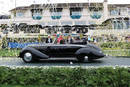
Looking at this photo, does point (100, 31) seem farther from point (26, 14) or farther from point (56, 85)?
point (26, 14)

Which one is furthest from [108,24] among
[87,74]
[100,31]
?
[87,74]

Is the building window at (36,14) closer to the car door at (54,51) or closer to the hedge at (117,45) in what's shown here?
the hedge at (117,45)

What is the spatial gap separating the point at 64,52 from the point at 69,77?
4.50 m

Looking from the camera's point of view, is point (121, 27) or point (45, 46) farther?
point (121, 27)

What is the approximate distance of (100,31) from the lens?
20531 millimetres

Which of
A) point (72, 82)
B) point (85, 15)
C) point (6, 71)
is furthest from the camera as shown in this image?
point (85, 15)

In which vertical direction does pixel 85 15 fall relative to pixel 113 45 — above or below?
above

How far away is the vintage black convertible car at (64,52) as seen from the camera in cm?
901

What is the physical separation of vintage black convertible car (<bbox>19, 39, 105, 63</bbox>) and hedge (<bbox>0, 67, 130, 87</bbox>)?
405cm

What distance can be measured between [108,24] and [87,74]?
15.4m

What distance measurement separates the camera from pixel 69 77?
4.67 meters

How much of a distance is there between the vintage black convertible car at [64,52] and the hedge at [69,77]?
4049 millimetres

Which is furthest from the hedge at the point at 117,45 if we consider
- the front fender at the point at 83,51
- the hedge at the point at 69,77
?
the hedge at the point at 69,77

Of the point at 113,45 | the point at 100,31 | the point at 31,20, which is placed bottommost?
the point at 113,45
